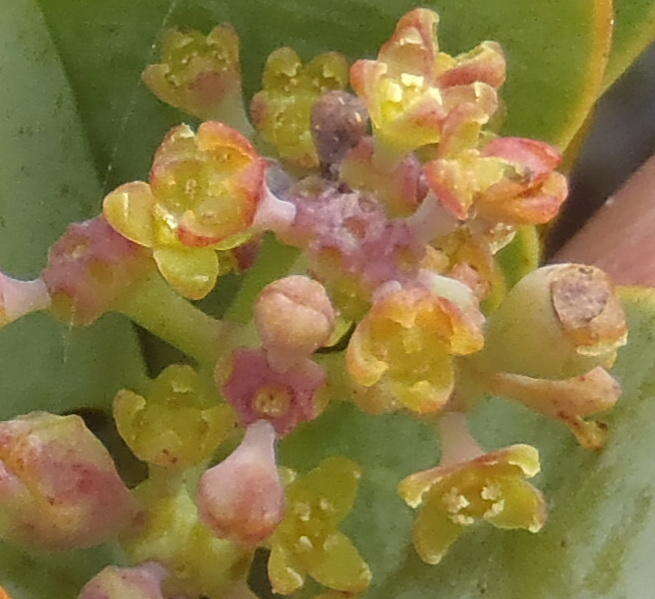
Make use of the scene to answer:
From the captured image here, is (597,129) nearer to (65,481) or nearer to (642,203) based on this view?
(642,203)

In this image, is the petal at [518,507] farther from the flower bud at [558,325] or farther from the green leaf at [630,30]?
the green leaf at [630,30]

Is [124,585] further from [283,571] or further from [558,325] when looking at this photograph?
[558,325]

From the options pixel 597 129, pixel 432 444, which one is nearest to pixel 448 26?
pixel 432 444

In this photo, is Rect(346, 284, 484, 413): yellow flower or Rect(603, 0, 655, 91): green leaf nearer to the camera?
Rect(346, 284, 484, 413): yellow flower

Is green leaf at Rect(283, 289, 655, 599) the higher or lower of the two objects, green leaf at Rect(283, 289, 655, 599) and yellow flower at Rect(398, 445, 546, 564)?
the lower

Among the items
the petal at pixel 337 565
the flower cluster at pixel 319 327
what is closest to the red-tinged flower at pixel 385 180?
the flower cluster at pixel 319 327

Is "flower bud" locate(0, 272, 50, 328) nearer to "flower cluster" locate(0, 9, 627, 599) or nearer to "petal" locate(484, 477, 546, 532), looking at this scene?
"flower cluster" locate(0, 9, 627, 599)

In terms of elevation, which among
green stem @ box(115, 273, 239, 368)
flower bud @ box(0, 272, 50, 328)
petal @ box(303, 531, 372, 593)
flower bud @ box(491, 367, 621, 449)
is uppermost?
flower bud @ box(0, 272, 50, 328)

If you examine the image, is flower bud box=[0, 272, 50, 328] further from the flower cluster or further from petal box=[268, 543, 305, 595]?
petal box=[268, 543, 305, 595]


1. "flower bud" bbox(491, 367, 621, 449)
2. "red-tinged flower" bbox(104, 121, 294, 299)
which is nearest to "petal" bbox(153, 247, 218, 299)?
"red-tinged flower" bbox(104, 121, 294, 299)
